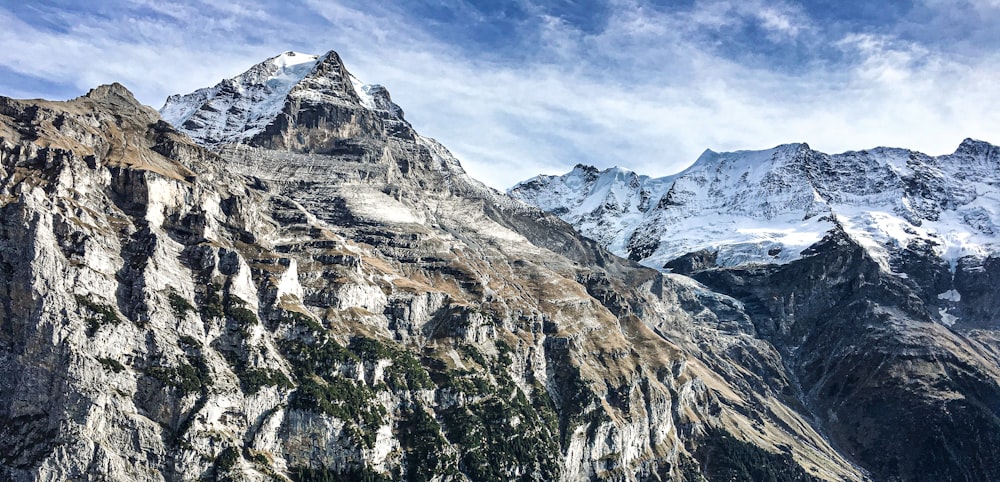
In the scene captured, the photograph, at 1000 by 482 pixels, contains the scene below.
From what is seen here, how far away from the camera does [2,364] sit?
19900 centimetres

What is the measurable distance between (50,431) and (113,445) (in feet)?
48.9

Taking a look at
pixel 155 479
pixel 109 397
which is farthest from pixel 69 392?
pixel 155 479

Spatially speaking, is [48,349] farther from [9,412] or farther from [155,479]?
[155,479]

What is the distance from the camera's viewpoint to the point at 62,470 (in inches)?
7343

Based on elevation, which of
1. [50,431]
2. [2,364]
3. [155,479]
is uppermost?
[2,364]

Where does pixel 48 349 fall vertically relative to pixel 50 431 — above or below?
above

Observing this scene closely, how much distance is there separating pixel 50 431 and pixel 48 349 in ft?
71.1

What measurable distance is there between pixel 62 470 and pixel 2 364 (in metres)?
35.1

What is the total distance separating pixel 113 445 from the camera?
19612cm

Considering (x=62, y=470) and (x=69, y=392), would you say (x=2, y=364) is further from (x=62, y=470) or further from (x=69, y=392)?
(x=62, y=470)

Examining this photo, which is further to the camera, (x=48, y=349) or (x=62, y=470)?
(x=48, y=349)

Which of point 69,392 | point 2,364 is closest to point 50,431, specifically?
point 69,392

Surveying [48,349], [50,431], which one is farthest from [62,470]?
[48,349]

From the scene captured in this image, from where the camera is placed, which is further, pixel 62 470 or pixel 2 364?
pixel 2 364
